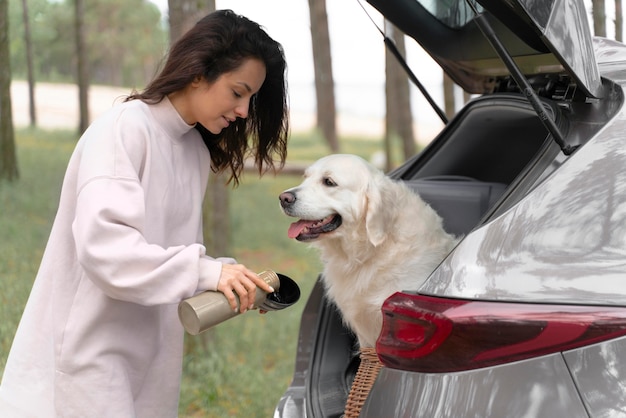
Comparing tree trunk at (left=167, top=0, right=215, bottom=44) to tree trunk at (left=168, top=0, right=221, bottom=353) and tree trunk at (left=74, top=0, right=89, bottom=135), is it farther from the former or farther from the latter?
tree trunk at (left=74, top=0, right=89, bottom=135)

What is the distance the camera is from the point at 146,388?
2477 mm

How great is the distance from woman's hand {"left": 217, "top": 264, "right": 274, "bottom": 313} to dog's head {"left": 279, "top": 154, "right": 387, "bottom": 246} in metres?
1.36

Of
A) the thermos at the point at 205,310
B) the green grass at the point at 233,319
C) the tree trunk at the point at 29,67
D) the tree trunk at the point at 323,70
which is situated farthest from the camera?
the tree trunk at the point at 323,70

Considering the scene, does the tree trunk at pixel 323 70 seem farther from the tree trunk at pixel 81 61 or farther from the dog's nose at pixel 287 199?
the dog's nose at pixel 287 199

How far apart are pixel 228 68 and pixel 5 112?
7470mm

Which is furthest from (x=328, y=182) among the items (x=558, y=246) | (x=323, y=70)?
(x=323, y=70)

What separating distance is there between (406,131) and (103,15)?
24.3m

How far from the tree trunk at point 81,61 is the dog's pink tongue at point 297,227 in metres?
11.7

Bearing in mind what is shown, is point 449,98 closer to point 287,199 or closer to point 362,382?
point 287,199

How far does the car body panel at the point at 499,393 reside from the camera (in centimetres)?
165

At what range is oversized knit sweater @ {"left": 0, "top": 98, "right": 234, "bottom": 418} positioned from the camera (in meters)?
2.05

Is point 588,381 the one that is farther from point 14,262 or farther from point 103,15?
point 103,15

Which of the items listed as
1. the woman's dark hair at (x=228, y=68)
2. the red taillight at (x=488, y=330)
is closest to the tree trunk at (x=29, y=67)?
the woman's dark hair at (x=228, y=68)

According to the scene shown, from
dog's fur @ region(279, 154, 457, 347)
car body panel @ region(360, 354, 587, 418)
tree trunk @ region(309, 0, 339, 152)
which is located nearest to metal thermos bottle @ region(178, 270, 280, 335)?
car body panel @ region(360, 354, 587, 418)
